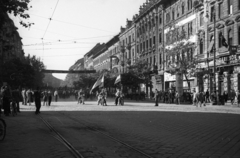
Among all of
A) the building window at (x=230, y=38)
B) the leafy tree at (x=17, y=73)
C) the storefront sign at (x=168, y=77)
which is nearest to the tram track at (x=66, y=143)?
the building window at (x=230, y=38)

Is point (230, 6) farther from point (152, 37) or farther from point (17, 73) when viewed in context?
point (17, 73)

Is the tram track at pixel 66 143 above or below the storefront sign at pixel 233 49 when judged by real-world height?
below

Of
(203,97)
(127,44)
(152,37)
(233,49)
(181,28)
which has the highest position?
(127,44)

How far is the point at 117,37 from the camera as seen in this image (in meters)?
74.8

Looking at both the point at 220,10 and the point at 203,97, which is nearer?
the point at 203,97

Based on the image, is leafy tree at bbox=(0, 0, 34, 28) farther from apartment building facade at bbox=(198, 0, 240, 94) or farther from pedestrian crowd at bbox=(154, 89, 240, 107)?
apartment building facade at bbox=(198, 0, 240, 94)

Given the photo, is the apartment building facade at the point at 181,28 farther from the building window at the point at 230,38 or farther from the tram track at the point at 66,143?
the tram track at the point at 66,143

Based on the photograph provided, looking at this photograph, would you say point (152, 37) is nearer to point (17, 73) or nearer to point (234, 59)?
point (17, 73)

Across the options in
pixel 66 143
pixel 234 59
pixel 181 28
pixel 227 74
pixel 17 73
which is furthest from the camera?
pixel 17 73

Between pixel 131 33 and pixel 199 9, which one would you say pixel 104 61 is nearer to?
pixel 131 33

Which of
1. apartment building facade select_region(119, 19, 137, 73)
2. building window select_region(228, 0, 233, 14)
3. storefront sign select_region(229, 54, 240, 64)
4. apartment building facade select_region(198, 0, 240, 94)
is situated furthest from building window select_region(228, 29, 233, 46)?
apartment building facade select_region(119, 19, 137, 73)

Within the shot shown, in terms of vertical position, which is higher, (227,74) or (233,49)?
(233,49)

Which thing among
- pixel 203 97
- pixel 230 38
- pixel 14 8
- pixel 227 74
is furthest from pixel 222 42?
pixel 14 8

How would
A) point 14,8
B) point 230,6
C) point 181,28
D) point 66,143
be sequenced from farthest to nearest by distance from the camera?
point 181,28 < point 230,6 < point 14,8 < point 66,143
